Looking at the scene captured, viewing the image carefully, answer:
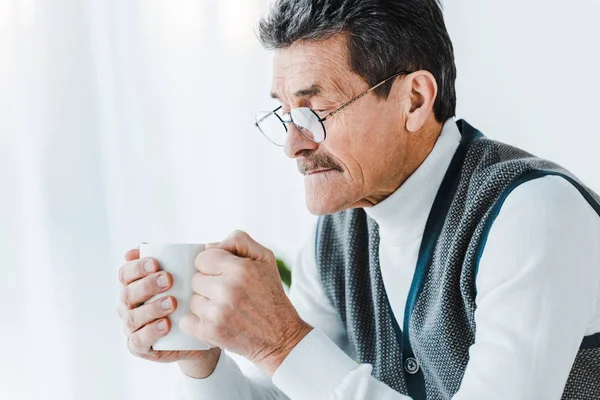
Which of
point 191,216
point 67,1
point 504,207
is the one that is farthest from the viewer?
point 191,216

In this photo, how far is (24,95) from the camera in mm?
1699

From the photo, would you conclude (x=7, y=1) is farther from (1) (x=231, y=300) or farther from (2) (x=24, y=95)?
(1) (x=231, y=300)

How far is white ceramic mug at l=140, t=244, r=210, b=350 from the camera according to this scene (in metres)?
0.94

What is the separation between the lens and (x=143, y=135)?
203 cm

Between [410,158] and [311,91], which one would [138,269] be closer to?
[311,91]

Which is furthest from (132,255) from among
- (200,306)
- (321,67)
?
(321,67)

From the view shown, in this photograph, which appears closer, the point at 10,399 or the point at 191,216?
the point at 10,399

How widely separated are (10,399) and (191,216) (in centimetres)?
73

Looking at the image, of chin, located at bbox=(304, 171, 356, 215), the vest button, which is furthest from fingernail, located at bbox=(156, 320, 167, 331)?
the vest button

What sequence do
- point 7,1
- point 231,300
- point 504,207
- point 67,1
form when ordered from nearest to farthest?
1. point 231,300
2. point 504,207
3. point 7,1
4. point 67,1

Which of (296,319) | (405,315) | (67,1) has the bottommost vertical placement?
(405,315)

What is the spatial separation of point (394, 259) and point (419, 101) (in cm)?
30

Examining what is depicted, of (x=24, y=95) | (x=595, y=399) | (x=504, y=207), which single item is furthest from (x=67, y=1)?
(x=595, y=399)

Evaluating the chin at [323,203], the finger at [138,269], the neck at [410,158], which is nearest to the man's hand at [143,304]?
the finger at [138,269]
